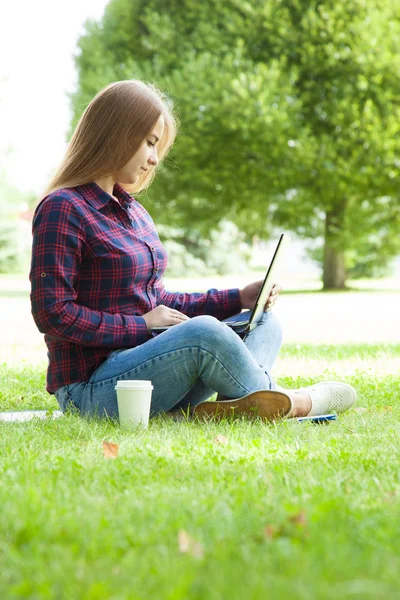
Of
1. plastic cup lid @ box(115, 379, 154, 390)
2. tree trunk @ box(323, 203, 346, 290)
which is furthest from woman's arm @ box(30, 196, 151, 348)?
tree trunk @ box(323, 203, 346, 290)

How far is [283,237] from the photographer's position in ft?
12.6

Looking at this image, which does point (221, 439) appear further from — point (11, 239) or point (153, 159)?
point (11, 239)

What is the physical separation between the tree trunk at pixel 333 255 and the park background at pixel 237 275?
5 centimetres

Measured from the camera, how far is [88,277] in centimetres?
352

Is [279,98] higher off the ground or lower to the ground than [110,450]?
higher

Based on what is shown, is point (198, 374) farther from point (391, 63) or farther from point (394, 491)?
point (391, 63)

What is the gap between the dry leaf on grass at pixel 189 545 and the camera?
1.82 m

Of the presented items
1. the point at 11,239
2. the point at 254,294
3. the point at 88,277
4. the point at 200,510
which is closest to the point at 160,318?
the point at 88,277

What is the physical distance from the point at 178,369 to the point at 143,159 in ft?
3.33

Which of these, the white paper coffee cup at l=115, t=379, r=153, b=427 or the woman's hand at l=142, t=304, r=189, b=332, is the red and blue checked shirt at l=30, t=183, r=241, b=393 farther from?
the white paper coffee cup at l=115, t=379, r=153, b=427

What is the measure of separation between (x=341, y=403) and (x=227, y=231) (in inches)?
1297

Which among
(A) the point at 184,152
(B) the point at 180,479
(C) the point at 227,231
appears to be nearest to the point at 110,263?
(B) the point at 180,479

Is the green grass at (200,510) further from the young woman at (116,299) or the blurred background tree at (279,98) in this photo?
the blurred background tree at (279,98)

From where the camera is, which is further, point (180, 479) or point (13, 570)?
point (180, 479)
